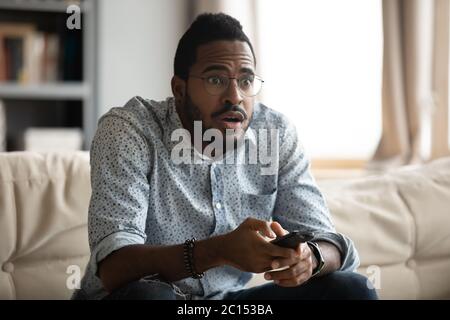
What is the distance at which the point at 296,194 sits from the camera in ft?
3.48

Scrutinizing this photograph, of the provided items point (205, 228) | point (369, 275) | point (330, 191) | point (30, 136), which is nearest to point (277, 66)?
point (330, 191)

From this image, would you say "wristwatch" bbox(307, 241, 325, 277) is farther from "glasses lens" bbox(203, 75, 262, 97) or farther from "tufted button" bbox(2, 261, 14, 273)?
"tufted button" bbox(2, 261, 14, 273)

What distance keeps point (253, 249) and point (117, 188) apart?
0.69ft

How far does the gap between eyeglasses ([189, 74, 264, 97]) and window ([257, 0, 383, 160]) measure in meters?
0.49

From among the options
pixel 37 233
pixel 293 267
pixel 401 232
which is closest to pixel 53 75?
pixel 37 233

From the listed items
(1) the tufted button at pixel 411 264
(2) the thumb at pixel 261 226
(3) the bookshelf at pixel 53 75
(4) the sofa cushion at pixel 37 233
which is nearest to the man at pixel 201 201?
(2) the thumb at pixel 261 226

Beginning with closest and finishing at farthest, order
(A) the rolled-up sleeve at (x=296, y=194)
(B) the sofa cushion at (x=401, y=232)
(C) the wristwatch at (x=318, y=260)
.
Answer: (C) the wristwatch at (x=318, y=260)
(A) the rolled-up sleeve at (x=296, y=194)
(B) the sofa cushion at (x=401, y=232)

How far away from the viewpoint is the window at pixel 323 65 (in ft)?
4.97

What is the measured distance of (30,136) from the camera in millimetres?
2348

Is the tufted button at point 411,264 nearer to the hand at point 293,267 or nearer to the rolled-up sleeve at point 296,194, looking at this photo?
the rolled-up sleeve at point 296,194

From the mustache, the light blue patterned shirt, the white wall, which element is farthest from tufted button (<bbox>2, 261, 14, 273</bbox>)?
the mustache

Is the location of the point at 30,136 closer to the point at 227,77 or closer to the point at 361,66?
the point at 361,66

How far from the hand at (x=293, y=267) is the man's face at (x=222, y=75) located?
0.17 metres
